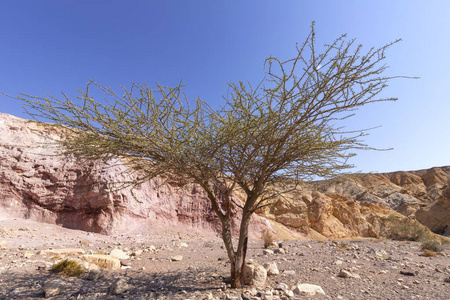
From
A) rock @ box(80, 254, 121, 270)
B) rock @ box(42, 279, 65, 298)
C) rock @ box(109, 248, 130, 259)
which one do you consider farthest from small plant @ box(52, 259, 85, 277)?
rock @ box(109, 248, 130, 259)

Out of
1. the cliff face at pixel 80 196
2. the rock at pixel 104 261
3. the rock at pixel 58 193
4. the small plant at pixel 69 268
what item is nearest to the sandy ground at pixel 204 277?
the small plant at pixel 69 268

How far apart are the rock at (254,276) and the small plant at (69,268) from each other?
3.52 m

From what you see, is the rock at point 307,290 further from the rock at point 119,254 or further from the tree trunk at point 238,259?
the rock at point 119,254

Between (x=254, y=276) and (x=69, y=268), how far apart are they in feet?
12.7

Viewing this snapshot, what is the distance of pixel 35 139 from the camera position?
13.9 meters

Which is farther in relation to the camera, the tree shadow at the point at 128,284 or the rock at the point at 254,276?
the rock at the point at 254,276

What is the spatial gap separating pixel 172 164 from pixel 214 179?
0.93 m

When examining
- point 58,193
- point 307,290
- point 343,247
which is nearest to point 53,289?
point 307,290

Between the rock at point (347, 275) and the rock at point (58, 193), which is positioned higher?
the rock at point (58, 193)

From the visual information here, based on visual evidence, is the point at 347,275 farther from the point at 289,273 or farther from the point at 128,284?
the point at 128,284

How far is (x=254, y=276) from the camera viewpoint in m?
4.92

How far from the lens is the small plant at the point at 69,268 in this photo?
5.28 m

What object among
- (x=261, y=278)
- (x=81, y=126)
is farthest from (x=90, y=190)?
(x=261, y=278)

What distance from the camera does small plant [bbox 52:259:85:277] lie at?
17.3 ft
